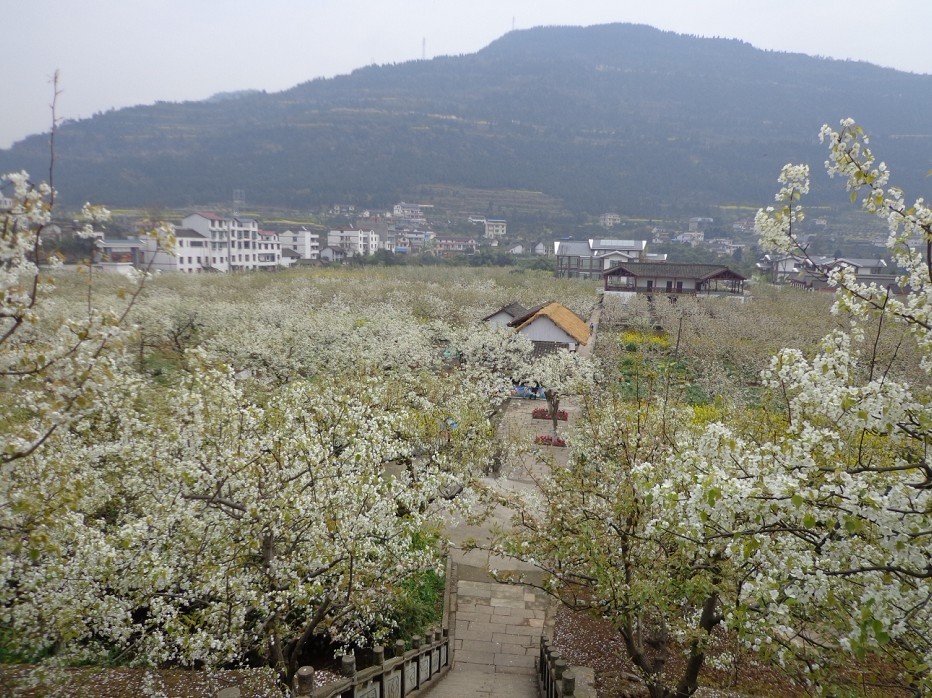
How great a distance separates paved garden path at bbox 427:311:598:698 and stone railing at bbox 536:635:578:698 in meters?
0.28

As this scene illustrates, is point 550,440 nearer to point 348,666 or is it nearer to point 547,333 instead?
point 547,333

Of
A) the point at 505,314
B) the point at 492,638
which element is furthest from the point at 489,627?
the point at 505,314

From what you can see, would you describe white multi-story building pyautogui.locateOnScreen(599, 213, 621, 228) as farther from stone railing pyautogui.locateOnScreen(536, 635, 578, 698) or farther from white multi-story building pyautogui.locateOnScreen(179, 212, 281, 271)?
stone railing pyautogui.locateOnScreen(536, 635, 578, 698)

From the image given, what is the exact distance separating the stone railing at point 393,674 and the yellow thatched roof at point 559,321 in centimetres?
2279

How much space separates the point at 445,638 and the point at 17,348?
26.6 ft

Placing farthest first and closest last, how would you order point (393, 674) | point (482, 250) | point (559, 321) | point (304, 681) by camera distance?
point (482, 250)
point (559, 321)
point (393, 674)
point (304, 681)

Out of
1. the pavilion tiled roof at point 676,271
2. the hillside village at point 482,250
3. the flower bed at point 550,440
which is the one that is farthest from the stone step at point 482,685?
the pavilion tiled roof at point 676,271

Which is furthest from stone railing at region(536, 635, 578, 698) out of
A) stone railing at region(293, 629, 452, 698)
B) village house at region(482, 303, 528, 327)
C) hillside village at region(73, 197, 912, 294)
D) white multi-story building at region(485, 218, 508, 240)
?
white multi-story building at region(485, 218, 508, 240)

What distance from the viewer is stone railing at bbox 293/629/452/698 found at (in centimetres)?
696

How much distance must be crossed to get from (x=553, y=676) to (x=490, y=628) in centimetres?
406

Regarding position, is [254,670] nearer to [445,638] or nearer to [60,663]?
[60,663]

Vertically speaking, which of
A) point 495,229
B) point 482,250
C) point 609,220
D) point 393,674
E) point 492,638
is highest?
point 609,220

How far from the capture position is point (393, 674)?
834 cm

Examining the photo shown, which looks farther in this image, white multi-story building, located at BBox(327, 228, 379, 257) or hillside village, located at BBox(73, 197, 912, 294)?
white multi-story building, located at BBox(327, 228, 379, 257)
